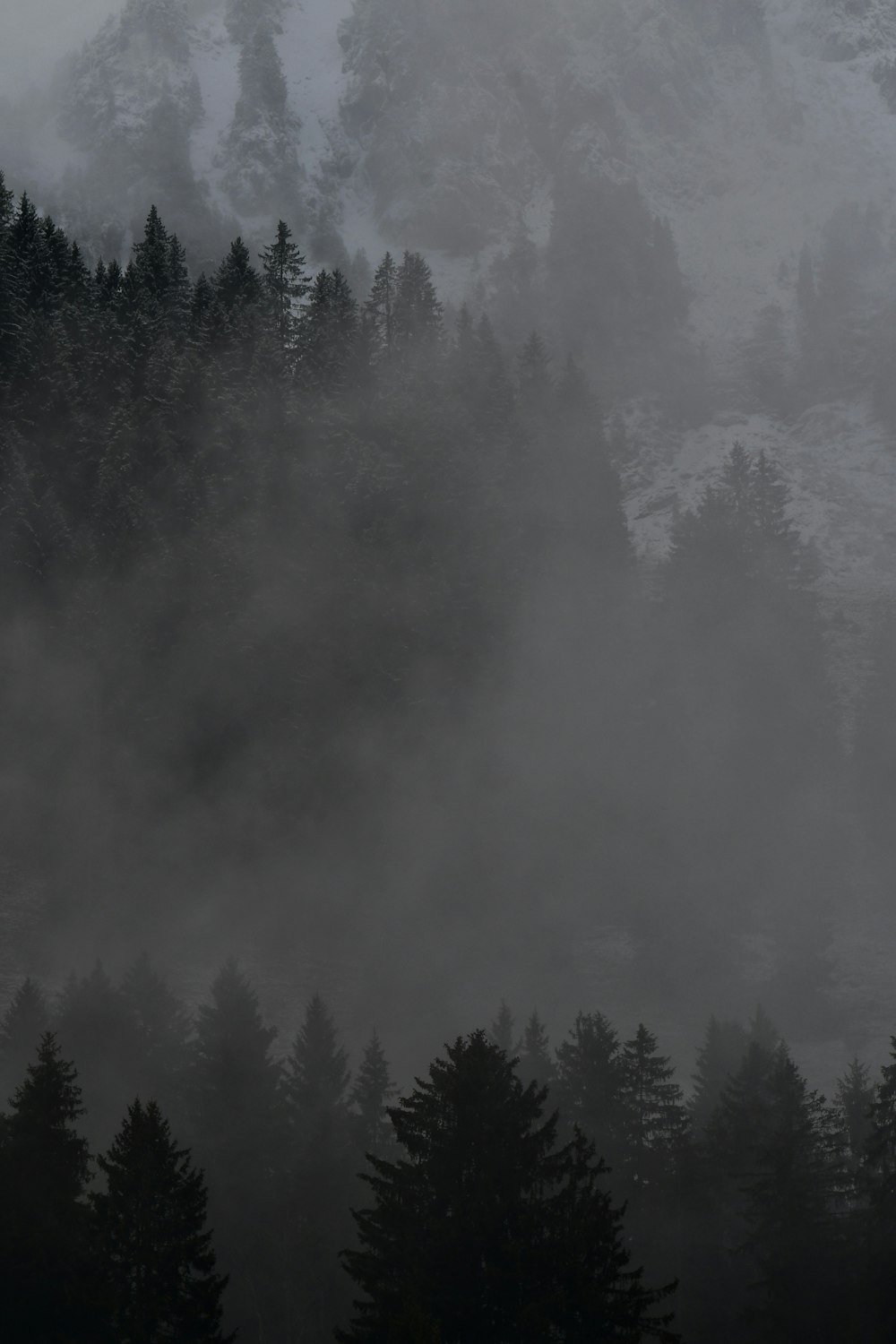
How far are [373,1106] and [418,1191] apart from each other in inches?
699

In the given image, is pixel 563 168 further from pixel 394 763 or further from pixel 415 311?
pixel 394 763

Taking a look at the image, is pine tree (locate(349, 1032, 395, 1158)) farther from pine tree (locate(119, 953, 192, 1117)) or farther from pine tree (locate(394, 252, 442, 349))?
pine tree (locate(394, 252, 442, 349))

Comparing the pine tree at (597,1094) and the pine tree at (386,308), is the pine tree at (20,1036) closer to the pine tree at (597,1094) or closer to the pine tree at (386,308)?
the pine tree at (597,1094)

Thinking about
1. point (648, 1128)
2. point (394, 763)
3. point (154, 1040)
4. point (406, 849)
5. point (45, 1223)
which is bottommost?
point (45, 1223)

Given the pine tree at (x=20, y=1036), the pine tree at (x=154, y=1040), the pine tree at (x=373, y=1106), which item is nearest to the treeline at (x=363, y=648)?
the pine tree at (x=154, y=1040)

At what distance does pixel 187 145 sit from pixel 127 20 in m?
33.6

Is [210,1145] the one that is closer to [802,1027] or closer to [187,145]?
[802,1027]

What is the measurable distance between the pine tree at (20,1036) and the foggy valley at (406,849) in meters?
0.15

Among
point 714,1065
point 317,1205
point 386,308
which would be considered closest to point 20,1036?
point 317,1205

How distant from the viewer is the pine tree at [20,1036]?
114ft

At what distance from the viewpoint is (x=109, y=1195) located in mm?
19734

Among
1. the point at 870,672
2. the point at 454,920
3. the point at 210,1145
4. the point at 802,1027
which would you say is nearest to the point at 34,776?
the point at 454,920

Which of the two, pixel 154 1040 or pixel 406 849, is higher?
pixel 406 849

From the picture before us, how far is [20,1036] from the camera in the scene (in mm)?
35094
